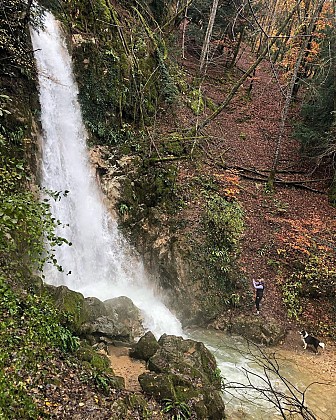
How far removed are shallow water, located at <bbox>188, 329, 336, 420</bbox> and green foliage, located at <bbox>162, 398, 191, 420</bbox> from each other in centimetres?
105

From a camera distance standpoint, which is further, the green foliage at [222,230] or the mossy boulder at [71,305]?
the green foliage at [222,230]

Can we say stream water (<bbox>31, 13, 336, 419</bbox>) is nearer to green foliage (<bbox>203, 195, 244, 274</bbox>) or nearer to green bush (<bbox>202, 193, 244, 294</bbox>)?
green bush (<bbox>202, 193, 244, 294</bbox>)

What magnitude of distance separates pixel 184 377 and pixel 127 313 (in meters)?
2.91

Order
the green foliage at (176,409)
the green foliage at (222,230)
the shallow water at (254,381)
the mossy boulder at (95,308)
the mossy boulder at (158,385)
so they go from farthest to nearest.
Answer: the green foliage at (222,230) → the mossy boulder at (95,308) → the shallow water at (254,381) → the mossy boulder at (158,385) → the green foliage at (176,409)

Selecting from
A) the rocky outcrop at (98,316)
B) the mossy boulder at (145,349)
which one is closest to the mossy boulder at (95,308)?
the rocky outcrop at (98,316)

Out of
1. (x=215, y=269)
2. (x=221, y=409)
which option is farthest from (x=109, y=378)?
(x=215, y=269)

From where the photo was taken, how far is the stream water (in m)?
10.2

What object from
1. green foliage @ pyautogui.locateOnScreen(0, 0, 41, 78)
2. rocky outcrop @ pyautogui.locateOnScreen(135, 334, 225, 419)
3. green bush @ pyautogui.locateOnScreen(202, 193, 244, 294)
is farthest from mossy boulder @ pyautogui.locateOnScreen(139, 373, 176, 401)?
green foliage @ pyautogui.locateOnScreen(0, 0, 41, 78)

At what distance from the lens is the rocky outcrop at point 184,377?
602 cm

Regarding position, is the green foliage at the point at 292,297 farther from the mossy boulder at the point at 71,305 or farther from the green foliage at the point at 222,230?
the mossy boulder at the point at 71,305

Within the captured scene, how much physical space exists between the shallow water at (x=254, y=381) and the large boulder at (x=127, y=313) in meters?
2.05

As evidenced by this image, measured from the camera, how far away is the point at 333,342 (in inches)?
416

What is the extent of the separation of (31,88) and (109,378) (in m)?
9.30

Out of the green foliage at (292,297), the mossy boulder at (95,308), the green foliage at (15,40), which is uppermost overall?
the green foliage at (15,40)
